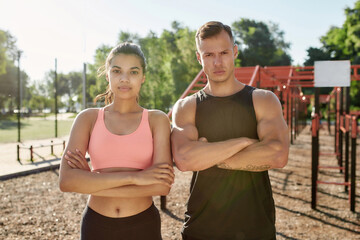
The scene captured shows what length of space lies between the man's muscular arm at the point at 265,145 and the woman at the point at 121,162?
0.44m

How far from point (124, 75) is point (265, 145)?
0.98m

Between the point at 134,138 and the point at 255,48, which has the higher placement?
the point at 255,48

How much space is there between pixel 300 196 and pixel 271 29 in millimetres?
54317

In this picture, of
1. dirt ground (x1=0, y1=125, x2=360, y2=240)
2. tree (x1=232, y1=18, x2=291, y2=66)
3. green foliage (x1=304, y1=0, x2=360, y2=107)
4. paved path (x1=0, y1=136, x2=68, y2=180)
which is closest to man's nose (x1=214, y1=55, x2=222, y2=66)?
dirt ground (x1=0, y1=125, x2=360, y2=240)

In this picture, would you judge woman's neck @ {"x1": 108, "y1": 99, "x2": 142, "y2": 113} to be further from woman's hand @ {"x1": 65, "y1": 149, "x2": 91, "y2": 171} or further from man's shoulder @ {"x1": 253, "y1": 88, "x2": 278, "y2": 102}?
man's shoulder @ {"x1": 253, "y1": 88, "x2": 278, "y2": 102}

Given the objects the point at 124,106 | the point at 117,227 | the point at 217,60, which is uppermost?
the point at 217,60

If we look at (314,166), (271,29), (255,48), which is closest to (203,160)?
(314,166)

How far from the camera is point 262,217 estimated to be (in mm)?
2010

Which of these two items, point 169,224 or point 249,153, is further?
point 169,224

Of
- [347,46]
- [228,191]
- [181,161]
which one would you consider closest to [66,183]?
[181,161]

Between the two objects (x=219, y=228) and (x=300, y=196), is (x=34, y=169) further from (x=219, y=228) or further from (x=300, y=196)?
(x=219, y=228)

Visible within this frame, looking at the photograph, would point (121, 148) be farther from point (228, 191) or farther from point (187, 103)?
point (228, 191)

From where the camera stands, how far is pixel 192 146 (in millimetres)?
2049

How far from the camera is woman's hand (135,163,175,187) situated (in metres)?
1.94
